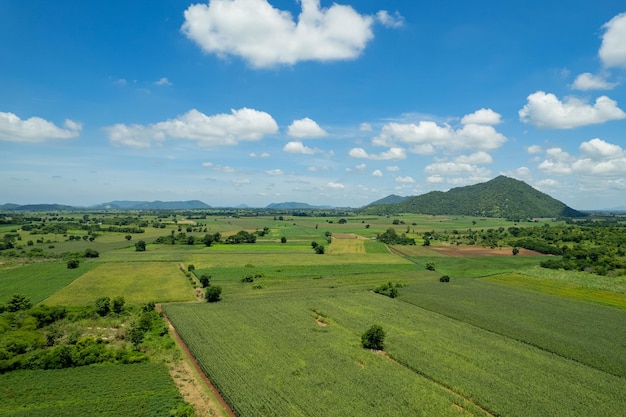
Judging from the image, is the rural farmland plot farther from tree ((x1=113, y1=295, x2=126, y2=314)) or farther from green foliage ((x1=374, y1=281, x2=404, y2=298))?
green foliage ((x1=374, y1=281, x2=404, y2=298))

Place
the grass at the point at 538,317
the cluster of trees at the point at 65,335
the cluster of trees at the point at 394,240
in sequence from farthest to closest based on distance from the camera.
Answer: the cluster of trees at the point at 394,240
the grass at the point at 538,317
the cluster of trees at the point at 65,335

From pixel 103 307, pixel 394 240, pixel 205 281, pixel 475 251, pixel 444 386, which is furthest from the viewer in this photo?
pixel 394 240

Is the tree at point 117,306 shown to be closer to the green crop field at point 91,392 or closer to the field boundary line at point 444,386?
the green crop field at point 91,392

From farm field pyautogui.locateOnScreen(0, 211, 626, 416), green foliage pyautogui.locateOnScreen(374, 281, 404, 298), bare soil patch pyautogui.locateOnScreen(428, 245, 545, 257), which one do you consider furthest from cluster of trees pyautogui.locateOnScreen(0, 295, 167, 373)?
bare soil patch pyautogui.locateOnScreen(428, 245, 545, 257)

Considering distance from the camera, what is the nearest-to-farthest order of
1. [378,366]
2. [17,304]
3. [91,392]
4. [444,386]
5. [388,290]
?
[91,392] → [444,386] → [378,366] → [17,304] → [388,290]

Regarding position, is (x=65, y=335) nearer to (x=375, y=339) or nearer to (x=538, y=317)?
(x=375, y=339)

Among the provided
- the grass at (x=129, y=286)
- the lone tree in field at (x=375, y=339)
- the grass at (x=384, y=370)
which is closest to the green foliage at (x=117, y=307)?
the grass at (x=129, y=286)

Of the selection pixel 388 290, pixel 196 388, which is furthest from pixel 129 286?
pixel 388 290
